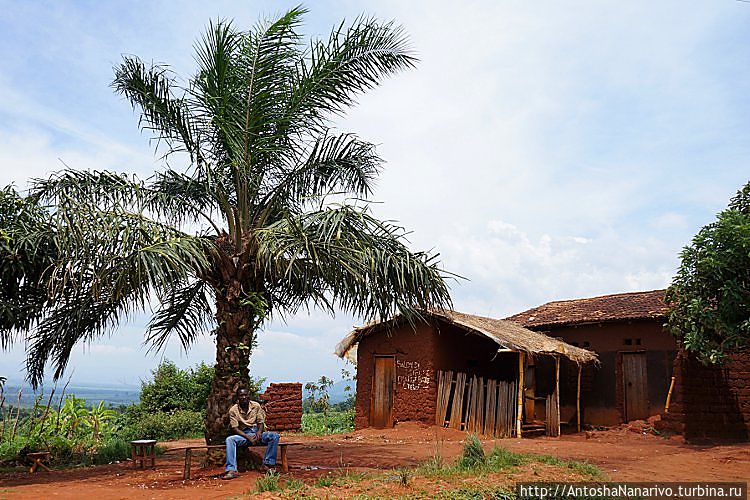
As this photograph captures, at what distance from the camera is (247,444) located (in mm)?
9906

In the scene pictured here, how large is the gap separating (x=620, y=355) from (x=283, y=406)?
9510mm

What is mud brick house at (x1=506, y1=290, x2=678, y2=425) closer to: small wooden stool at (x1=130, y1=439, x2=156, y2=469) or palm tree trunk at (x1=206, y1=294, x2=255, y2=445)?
palm tree trunk at (x1=206, y1=294, x2=255, y2=445)

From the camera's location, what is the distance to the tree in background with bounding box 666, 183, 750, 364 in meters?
13.2

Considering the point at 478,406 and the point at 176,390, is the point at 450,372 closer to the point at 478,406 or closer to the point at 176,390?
the point at 478,406

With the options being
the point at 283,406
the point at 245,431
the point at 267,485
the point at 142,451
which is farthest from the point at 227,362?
the point at 283,406

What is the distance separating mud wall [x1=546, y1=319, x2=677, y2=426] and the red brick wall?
6.12ft

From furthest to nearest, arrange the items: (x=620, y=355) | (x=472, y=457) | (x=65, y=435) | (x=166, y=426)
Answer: (x=620, y=355), (x=166, y=426), (x=65, y=435), (x=472, y=457)

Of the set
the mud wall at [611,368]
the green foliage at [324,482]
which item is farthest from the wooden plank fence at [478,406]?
the green foliage at [324,482]

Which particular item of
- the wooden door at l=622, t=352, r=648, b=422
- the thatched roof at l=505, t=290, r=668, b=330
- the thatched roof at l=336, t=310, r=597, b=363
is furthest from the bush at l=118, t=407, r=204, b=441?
the wooden door at l=622, t=352, r=648, b=422

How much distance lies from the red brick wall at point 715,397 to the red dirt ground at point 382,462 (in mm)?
844

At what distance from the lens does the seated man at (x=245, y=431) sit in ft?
31.3

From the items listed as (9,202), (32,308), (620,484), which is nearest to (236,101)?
(9,202)

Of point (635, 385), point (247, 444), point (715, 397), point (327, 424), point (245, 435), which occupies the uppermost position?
point (635, 385)

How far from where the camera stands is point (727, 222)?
1321 centimetres
